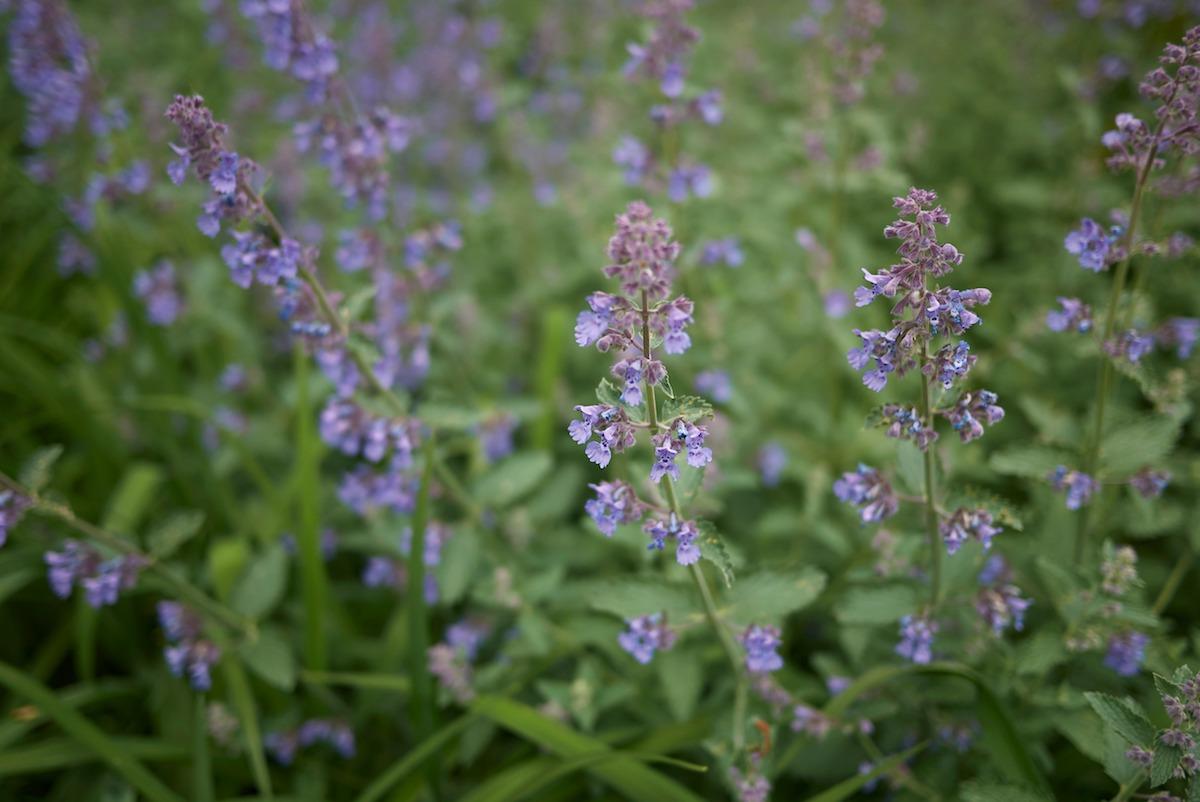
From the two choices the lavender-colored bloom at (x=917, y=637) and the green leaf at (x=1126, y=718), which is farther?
the lavender-colored bloom at (x=917, y=637)

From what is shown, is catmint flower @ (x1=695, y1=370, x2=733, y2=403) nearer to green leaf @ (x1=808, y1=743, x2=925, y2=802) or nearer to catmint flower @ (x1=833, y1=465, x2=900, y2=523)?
catmint flower @ (x1=833, y1=465, x2=900, y2=523)

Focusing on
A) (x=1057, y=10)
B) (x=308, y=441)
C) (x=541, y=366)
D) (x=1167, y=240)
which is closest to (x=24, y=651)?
(x=308, y=441)

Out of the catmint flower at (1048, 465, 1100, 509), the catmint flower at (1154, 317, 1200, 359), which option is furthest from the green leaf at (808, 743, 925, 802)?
the catmint flower at (1154, 317, 1200, 359)

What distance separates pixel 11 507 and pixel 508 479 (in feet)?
7.70

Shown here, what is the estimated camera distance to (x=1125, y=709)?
284 cm

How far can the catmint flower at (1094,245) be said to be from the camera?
311 cm

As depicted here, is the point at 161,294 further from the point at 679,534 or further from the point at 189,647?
the point at 679,534

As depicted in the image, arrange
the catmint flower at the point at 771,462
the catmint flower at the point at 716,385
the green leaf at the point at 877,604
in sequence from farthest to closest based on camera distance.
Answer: the catmint flower at the point at 771,462, the catmint flower at the point at 716,385, the green leaf at the point at 877,604

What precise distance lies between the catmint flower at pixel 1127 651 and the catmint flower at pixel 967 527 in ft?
3.39

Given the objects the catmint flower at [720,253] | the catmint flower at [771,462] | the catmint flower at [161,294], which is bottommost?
the catmint flower at [771,462]

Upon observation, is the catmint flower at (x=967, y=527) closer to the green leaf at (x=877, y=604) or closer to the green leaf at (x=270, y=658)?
the green leaf at (x=877, y=604)

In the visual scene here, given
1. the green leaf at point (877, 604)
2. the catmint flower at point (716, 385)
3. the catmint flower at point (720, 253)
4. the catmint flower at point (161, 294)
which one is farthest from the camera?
the catmint flower at point (161, 294)

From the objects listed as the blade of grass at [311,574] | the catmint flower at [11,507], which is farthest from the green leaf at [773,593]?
the catmint flower at [11,507]

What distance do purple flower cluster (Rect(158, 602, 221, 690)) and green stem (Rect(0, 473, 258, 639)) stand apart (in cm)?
8
